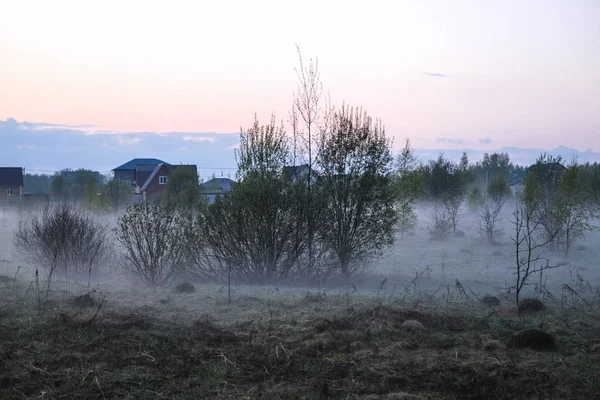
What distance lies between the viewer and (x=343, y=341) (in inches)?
288

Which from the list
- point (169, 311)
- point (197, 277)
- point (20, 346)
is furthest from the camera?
point (197, 277)

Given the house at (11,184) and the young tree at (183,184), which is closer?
the young tree at (183,184)

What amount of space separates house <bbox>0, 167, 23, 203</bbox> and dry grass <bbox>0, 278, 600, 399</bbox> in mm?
51944

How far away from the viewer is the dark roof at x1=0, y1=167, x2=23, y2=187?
55469mm

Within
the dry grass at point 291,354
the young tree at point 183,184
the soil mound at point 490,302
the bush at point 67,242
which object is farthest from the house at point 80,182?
the soil mound at point 490,302

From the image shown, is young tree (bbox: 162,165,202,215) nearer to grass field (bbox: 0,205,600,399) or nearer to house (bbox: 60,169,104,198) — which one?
grass field (bbox: 0,205,600,399)

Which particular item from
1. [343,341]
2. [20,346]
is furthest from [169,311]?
[343,341]

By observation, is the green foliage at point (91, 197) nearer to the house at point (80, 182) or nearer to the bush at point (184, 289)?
the house at point (80, 182)

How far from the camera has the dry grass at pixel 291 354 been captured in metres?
5.58

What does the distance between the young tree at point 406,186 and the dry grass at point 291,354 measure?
1897 cm

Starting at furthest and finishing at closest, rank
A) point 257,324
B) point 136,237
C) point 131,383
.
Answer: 1. point 136,237
2. point 257,324
3. point 131,383

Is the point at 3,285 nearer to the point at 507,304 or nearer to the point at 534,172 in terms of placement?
the point at 507,304

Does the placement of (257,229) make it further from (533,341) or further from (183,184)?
(183,184)

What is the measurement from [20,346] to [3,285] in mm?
6144
